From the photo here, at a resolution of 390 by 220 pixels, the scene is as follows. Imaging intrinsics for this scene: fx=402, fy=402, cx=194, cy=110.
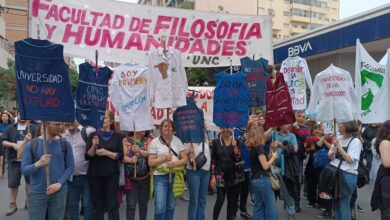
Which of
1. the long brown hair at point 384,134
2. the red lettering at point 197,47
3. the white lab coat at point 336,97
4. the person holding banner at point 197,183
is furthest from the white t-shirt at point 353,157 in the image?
the red lettering at point 197,47

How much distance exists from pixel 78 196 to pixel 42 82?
7.04 feet

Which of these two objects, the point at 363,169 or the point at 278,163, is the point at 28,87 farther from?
the point at 363,169

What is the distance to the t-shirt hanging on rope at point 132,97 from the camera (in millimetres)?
5965

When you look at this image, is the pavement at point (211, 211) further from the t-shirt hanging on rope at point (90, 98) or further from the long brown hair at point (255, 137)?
the t-shirt hanging on rope at point (90, 98)

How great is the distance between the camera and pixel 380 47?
1620 cm

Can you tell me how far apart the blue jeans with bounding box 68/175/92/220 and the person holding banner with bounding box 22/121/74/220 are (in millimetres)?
892

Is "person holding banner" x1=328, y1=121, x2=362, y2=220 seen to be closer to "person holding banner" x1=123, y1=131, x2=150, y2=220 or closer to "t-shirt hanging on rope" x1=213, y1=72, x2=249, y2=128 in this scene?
"t-shirt hanging on rope" x1=213, y1=72, x2=249, y2=128

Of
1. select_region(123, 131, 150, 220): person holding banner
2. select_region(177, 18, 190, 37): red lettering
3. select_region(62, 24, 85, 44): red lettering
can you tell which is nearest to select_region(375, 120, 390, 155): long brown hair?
select_region(123, 131, 150, 220): person holding banner

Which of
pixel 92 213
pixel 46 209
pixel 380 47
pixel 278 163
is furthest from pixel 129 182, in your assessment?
pixel 380 47

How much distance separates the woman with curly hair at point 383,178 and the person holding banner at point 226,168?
2387mm

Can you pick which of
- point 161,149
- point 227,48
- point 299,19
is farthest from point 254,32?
point 299,19

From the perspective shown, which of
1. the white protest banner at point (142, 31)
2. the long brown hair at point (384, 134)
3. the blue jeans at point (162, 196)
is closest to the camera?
the long brown hair at point (384, 134)

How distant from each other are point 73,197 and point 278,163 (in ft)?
11.7

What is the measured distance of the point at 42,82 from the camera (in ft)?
16.0
